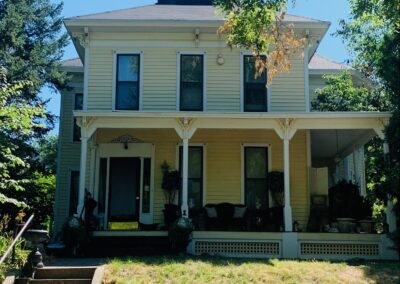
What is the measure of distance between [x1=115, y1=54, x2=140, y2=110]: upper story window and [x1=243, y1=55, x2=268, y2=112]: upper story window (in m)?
3.16

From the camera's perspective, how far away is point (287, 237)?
12109mm

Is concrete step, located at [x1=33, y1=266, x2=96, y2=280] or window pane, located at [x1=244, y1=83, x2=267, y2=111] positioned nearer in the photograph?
concrete step, located at [x1=33, y1=266, x2=96, y2=280]

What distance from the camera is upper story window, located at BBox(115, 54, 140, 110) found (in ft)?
49.0

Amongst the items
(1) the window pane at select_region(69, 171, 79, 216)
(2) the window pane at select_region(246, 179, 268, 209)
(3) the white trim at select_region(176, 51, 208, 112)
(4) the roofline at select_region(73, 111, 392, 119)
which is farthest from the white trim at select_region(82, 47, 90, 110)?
(2) the window pane at select_region(246, 179, 268, 209)

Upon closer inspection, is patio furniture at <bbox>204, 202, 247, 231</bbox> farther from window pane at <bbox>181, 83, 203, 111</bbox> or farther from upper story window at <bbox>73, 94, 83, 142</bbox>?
Result: upper story window at <bbox>73, 94, 83, 142</bbox>

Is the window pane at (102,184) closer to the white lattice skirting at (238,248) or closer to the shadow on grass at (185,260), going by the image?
the white lattice skirting at (238,248)

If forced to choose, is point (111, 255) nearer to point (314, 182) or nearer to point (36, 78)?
point (314, 182)

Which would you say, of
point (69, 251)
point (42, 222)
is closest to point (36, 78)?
point (42, 222)

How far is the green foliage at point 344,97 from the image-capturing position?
18.0 meters

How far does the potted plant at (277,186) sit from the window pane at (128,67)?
486 cm

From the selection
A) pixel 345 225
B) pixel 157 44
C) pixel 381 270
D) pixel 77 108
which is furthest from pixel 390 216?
pixel 77 108

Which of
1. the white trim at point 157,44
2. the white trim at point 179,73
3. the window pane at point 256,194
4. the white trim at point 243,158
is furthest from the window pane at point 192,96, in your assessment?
the window pane at point 256,194

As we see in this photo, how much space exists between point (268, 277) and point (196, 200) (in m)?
5.71

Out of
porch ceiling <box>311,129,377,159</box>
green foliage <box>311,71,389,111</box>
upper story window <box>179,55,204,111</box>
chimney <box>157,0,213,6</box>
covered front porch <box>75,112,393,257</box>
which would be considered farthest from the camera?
chimney <box>157,0,213,6</box>
